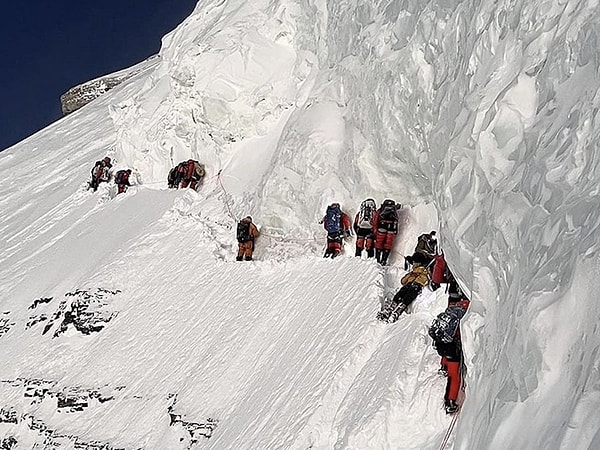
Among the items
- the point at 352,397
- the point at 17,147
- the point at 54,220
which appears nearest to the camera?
the point at 352,397

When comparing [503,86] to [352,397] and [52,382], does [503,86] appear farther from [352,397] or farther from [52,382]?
[52,382]

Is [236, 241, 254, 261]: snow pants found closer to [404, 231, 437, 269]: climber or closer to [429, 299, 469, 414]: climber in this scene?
[404, 231, 437, 269]: climber

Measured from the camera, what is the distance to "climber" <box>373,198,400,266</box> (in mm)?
10961

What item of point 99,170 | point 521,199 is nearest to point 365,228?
point 521,199

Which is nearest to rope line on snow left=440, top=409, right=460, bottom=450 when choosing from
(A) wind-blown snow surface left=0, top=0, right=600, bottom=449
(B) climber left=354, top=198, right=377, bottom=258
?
(A) wind-blown snow surface left=0, top=0, right=600, bottom=449

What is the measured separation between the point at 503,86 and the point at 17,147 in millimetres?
34901

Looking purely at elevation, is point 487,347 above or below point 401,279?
below

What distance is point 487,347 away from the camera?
20.3ft

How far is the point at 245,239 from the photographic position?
13930 mm

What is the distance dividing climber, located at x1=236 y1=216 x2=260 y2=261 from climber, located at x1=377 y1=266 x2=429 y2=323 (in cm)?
482

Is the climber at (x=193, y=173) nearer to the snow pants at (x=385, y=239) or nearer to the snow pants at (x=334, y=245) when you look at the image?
the snow pants at (x=334, y=245)

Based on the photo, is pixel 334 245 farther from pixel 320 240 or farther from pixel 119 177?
pixel 119 177

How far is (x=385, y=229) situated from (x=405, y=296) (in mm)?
1697

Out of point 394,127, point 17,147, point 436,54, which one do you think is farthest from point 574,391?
point 17,147
